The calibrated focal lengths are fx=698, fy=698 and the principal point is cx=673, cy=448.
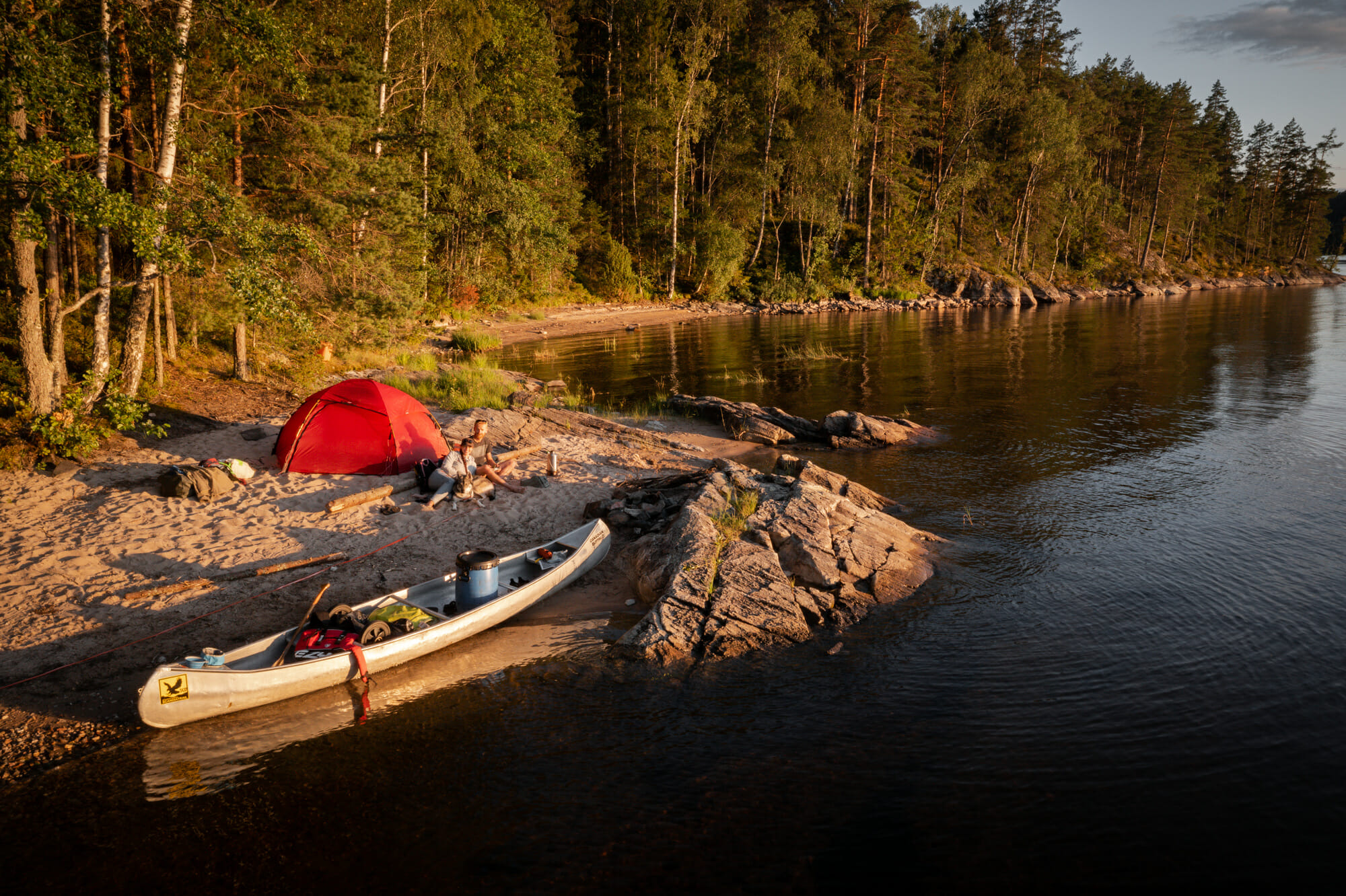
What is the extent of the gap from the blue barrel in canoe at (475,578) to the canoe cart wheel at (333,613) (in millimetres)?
1336

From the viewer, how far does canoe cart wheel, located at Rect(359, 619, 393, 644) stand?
782cm

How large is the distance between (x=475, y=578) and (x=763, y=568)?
3.80m

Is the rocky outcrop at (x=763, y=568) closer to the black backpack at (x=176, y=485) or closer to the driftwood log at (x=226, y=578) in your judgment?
the driftwood log at (x=226, y=578)

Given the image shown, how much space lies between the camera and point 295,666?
23.9 ft

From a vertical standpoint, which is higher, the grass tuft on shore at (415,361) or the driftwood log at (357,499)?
the grass tuft on shore at (415,361)

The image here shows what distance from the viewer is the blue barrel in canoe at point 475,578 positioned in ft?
28.9

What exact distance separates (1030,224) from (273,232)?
79.3 m

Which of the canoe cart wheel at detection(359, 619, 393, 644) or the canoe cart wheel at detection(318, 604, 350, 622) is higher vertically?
the canoe cart wheel at detection(318, 604, 350, 622)

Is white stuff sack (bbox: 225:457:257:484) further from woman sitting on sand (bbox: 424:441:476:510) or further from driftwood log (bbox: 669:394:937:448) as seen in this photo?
driftwood log (bbox: 669:394:937:448)

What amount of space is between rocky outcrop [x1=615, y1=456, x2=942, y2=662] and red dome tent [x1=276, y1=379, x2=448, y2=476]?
5.09 meters

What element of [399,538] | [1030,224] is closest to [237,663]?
[399,538]

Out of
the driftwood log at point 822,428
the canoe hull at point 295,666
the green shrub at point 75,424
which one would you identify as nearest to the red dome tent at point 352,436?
the green shrub at point 75,424

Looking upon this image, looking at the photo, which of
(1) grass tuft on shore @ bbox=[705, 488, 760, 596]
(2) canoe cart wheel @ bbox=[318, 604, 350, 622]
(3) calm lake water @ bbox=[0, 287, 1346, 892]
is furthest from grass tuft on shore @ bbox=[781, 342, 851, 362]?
(2) canoe cart wheel @ bbox=[318, 604, 350, 622]

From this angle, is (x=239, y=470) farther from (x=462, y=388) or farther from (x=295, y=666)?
(x=462, y=388)
